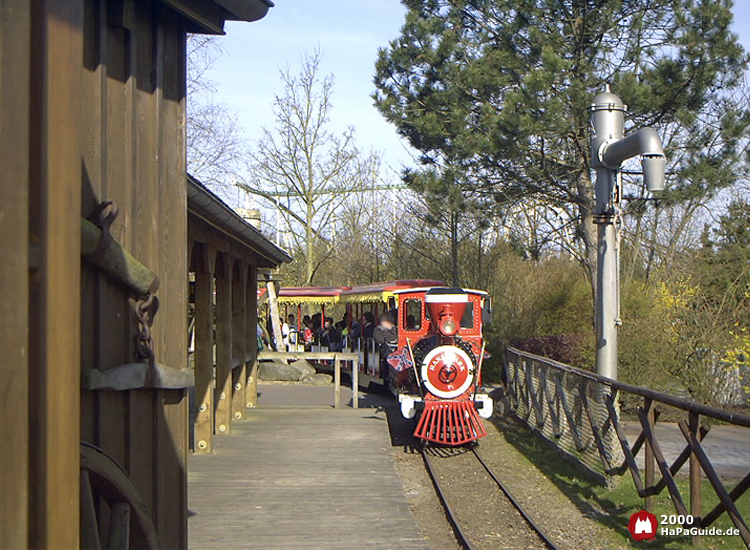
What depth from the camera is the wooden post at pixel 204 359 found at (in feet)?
31.7

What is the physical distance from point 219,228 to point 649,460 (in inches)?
195

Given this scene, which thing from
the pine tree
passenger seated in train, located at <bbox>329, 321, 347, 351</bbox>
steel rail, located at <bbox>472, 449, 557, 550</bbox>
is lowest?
steel rail, located at <bbox>472, 449, 557, 550</bbox>

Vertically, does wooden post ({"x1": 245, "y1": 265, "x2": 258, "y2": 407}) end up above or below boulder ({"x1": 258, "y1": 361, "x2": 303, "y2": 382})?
above

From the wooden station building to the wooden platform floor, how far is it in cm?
236

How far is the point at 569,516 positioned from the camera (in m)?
8.54

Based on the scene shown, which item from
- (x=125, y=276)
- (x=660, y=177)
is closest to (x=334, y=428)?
(x=660, y=177)

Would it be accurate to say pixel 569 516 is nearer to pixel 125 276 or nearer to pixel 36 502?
pixel 125 276

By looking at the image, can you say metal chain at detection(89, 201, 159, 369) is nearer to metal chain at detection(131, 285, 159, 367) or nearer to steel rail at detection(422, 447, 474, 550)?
metal chain at detection(131, 285, 159, 367)

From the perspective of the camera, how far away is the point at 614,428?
878 centimetres

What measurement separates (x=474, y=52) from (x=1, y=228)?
53.0ft

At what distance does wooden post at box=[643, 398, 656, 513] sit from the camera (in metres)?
7.56

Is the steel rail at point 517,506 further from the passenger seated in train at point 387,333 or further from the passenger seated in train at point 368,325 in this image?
the passenger seated in train at point 368,325

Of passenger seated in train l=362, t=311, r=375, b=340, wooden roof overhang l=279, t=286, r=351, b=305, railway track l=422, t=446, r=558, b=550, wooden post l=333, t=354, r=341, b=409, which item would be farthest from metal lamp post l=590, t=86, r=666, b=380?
wooden roof overhang l=279, t=286, r=351, b=305

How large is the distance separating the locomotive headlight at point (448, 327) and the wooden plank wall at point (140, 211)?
7.58 m
